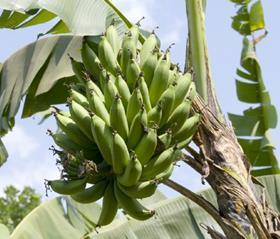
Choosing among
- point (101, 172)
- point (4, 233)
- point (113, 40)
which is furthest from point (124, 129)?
point (4, 233)

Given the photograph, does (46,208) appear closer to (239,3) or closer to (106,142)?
(106,142)

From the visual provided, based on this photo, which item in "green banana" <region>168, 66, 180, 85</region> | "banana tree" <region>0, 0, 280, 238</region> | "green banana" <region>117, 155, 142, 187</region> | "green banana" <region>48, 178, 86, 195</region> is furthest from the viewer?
"banana tree" <region>0, 0, 280, 238</region>

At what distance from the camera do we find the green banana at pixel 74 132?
1.77 metres

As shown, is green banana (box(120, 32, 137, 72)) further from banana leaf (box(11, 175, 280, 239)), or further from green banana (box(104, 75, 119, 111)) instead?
banana leaf (box(11, 175, 280, 239))

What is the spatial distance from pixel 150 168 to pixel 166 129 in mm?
149

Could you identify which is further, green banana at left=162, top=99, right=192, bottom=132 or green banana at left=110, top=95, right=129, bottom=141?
green banana at left=162, top=99, right=192, bottom=132

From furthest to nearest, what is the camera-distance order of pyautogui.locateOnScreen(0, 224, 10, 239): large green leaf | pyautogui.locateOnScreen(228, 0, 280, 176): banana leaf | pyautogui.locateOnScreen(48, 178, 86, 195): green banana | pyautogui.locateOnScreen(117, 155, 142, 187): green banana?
pyautogui.locateOnScreen(228, 0, 280, 176): banana leaf
pyautogui.locateOnScreen(0, 224, 10, 239): large green leaf
pyautogui.locateOnScreen(48, 178, 86, 195): green banana
pyautogui.locateOnScreen(117, 155, 142, 187): green banana

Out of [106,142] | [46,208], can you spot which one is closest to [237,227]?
[106,142]

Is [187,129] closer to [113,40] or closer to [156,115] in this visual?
[156,115]

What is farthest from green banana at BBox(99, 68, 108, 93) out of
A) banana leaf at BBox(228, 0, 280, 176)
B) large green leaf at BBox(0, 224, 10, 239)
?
banana leaf at BBox(228, 0, 280, 176)

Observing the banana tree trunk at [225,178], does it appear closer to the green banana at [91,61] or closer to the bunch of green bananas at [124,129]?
the bunch of green bananas at [124,129]

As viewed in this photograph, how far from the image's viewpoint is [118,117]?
5.45ft

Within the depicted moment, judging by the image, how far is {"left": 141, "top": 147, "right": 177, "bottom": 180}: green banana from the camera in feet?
5.53

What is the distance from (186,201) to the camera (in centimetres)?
262
